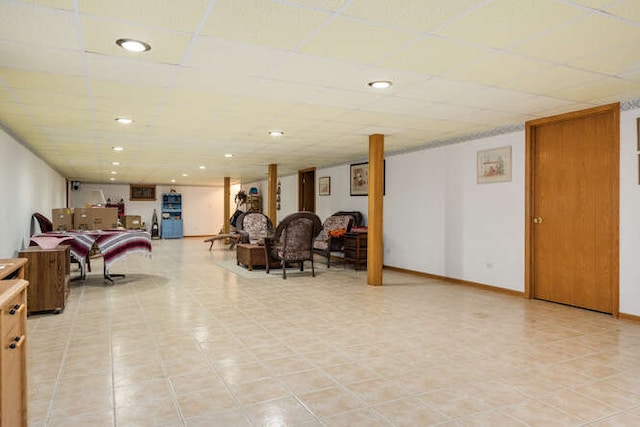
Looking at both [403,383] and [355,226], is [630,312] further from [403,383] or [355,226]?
[355,226]

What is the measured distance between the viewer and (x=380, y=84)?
3.73 m

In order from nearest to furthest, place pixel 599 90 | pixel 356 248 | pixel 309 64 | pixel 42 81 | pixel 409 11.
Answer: pixel 409 11 → pixel 309 64 → pixel 42 81 → pixel 599 90 → pixel 356 248

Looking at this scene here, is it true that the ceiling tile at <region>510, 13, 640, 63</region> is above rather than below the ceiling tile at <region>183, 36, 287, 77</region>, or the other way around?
below

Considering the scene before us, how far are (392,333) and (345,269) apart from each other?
419 cm

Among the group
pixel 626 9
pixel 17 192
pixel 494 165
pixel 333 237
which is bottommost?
pixel 333 237

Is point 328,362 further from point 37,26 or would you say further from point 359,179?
point 359,179

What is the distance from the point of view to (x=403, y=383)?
8.87ft

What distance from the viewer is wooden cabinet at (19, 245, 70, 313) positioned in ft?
14.5

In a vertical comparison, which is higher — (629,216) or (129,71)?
(129,71)

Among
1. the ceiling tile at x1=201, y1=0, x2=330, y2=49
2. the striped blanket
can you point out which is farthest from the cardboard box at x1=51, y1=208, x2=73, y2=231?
the ceiling tile at x1=201, y1=0, x2=330, y2=49

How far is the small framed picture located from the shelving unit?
819 centimetres

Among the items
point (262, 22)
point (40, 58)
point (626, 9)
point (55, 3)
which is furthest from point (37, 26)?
point (626, 9)

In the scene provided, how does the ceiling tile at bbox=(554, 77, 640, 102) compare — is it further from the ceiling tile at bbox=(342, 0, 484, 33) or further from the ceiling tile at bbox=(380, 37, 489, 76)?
the ceiling tile at bbox=(342, 0, 484, 33)

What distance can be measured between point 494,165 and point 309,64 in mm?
3711
